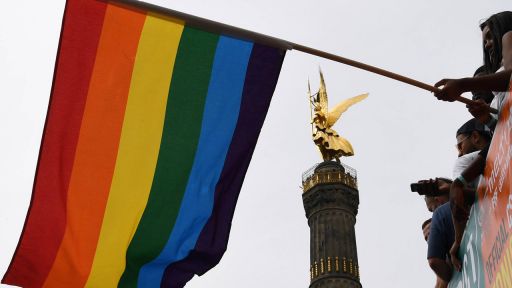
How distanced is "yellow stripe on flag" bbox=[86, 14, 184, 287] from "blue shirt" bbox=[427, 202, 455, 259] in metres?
2.30

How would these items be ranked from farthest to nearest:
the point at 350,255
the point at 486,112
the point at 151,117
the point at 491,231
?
1. the point at 350,255
2. the point at 151,117
3. the point at 486,112
4. the point at 491,231

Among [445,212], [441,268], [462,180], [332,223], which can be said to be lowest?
[441,268]

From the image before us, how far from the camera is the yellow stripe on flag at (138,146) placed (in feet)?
17.3

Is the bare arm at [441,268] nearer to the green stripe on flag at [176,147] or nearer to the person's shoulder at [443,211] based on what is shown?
the person's shoulder at [443,211]

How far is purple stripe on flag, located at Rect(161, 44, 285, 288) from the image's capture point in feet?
17.5

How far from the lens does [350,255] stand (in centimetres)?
3372

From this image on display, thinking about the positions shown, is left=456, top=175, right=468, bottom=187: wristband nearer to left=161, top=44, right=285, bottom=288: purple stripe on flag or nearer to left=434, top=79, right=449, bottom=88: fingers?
left=434, top=79, right=449, bottom=88: fingers

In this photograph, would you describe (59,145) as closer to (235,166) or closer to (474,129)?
(235,166)

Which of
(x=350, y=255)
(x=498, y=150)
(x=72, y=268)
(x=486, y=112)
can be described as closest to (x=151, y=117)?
(x=72, y=268)

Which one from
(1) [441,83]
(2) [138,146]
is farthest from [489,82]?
(2) [138,146]

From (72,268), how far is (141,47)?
1.69m

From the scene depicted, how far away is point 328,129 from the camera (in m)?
38.4

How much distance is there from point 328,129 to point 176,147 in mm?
33214

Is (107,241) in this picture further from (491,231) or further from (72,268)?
(491,231)
